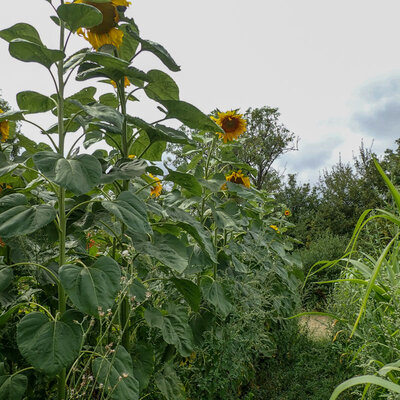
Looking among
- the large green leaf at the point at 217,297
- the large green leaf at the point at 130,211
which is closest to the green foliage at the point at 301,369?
the large green leaf at the point at 217,297

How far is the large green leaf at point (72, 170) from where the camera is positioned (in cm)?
123

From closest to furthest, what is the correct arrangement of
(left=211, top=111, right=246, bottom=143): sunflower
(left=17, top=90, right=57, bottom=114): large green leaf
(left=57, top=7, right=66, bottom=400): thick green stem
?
(left=57, top=7, right=66, bottom=400): thick green stem → (left=17, top=90, right=57, bottom=114): large green leaf → (left=211, top=111, right=246, bottom=143): sunflower

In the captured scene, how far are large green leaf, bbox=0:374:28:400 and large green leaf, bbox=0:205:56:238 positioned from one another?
0.49m

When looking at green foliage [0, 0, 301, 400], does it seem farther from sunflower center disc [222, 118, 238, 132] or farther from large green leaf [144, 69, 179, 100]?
sunflower center disc [222, 118, 238, 132]

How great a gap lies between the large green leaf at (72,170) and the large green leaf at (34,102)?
0.39m

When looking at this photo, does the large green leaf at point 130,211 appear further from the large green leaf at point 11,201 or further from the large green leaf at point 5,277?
the large green leaf at point 5,277

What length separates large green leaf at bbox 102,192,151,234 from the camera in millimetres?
1321

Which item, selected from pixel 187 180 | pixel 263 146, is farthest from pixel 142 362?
pixel 263 146

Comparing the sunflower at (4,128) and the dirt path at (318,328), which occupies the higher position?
the sunflower at (4,128)

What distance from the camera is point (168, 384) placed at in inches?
71.4

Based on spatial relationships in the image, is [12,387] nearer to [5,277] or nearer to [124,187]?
[5,277]

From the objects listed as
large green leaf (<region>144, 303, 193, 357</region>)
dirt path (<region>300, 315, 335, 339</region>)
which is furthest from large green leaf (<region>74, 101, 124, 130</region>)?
dirt path (<region>300, 315, 335, 339</region>)

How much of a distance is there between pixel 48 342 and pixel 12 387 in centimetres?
25

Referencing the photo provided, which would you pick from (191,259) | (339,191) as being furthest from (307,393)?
(339,191)
